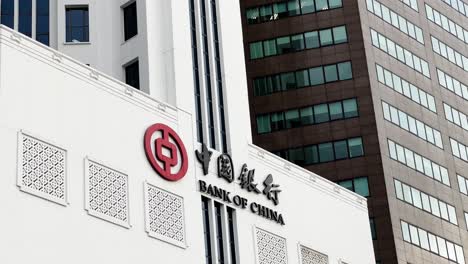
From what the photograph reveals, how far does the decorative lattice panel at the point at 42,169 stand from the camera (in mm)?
48719

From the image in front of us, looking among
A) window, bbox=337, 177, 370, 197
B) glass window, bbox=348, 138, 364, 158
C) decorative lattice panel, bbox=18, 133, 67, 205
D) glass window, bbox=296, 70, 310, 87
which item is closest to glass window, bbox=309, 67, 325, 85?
glass window, bbox=296, 70, 310, 87

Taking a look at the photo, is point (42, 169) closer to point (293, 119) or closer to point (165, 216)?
point (165, 216)

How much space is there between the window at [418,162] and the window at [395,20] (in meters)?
10.7

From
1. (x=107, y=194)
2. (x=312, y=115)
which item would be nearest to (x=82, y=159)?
(x=107, y=194)

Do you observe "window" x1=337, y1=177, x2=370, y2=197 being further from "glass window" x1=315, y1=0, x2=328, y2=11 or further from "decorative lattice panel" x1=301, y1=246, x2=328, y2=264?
"decorative lattice panel" x1=301, y1=246, x2=328, y2=264

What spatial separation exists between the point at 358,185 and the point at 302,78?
39.6 ft

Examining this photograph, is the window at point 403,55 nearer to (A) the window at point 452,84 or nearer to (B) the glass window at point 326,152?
(A) the window at point 452,84

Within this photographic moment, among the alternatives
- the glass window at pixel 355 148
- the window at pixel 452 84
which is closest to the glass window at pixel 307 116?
the glass window at pixel 355 148

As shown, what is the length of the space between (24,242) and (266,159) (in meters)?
20.4

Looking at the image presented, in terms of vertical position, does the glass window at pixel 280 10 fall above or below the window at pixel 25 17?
above

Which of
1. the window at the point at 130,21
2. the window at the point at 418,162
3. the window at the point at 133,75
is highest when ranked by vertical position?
the window at the point at 418,162

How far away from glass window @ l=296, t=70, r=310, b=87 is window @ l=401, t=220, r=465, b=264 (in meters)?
15.6

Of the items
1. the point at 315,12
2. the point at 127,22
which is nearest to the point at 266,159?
the point at 127,22

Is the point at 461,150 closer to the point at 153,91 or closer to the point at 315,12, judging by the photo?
the point at 315,12
